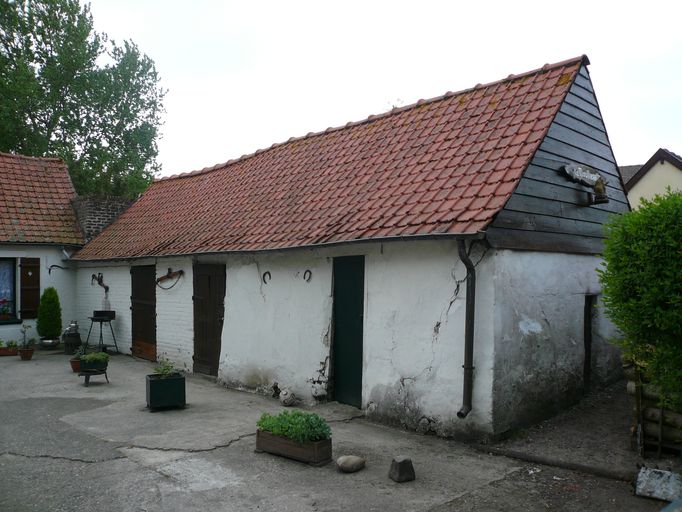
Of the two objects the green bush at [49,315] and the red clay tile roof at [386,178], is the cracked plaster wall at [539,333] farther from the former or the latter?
the green bush at [49,315]

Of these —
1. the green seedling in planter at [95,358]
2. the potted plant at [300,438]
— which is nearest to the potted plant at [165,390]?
the green seedling in planter at [95,358]

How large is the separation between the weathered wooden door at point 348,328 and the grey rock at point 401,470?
2827 mm

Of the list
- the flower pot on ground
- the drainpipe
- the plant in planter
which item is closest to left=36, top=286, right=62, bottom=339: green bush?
the flower pot on ground

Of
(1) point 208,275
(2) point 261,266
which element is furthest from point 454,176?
(1) point 208,275

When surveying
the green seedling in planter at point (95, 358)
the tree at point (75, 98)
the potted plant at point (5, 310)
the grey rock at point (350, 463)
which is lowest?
the grey rock at point (350, 463)

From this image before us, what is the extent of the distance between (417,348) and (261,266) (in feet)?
12.6

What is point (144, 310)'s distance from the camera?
44.6 ft

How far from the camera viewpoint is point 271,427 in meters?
6.14

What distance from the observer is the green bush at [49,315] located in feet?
49.6

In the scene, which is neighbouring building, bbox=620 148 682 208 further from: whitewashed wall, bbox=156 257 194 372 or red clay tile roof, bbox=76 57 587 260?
whitewashed wall, bbox=156 257 194 372

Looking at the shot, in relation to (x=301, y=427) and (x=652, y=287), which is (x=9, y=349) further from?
(x=652, y=287)

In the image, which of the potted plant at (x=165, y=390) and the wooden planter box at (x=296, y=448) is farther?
the potted plant at (x=165, y=390)

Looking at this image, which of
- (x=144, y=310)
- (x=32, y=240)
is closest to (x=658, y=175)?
(x=144, y=310)

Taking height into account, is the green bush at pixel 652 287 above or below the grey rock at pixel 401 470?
above
